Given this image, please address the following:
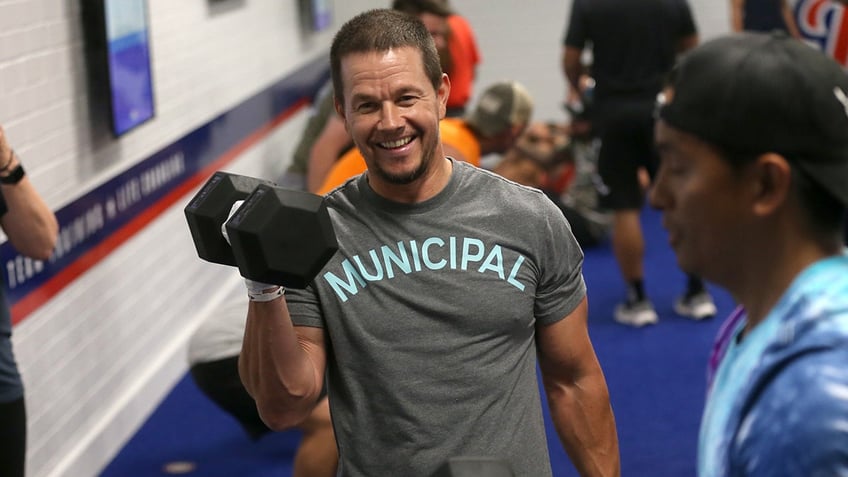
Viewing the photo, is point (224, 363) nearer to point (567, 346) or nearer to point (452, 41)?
point (567, 346)

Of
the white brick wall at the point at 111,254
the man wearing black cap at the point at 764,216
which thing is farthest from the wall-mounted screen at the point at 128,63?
the man wearing black cap at the point at 764,216

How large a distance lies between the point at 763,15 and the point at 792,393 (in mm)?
5662

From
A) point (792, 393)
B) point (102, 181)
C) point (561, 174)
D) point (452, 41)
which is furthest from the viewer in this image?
point (561, 174)

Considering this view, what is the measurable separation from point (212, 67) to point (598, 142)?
1.88 meters

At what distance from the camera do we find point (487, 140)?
372cm

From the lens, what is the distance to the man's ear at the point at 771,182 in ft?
3.73

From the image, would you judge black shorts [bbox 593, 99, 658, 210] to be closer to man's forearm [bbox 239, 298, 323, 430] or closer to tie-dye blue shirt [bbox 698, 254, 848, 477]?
man's forearm [bbox 239, 298, 323, 430]

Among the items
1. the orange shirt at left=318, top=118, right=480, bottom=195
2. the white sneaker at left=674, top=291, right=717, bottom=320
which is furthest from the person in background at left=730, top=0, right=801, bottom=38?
the orange shirt at left=318, top=118, right=480, bottom=195

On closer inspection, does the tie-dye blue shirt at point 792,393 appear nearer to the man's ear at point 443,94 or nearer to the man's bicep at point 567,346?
the man's bicep at point 567,346

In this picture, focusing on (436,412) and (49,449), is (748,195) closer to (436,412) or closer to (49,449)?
(436,412)

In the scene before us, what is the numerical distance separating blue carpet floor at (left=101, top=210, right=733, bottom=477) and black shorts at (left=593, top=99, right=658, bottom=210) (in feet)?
2.06

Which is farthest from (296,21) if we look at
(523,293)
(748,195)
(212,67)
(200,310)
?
(748,195)

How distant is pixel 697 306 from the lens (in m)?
5.56

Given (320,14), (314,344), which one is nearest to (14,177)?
(314,344)
